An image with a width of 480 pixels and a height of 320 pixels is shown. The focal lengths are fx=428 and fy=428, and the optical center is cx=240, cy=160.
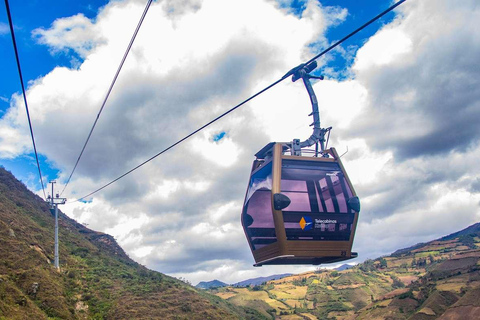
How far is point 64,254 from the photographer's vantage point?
7456cm

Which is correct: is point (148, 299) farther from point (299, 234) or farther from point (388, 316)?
point (388, 316)

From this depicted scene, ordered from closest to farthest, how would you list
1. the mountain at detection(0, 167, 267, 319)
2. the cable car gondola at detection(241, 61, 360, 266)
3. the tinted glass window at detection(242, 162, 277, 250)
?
the cable car gondola at detection(241, 61, 360, 266) < the tinted glass window at detection(242, 162, 277, 250) < the mountain at detection(0, 167, 267, 319)

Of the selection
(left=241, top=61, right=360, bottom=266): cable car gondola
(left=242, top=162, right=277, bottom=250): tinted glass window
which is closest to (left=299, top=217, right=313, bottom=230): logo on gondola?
(left=241, top=61, right=360, bottom=266): cable car gondola

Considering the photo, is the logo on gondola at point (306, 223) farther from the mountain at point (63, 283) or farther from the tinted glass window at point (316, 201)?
the mountain at point (63, 283)

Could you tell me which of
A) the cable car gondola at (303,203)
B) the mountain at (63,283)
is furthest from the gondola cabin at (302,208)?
the mountain at (63,283)

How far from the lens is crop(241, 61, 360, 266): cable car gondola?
47.5 ft

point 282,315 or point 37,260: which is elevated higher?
point 37,260

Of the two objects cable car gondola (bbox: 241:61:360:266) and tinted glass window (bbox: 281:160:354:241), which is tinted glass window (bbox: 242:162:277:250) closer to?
cable car gondola (bbox: 241:61:360:266)

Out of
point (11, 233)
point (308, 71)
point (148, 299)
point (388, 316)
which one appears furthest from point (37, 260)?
point (388, 316)

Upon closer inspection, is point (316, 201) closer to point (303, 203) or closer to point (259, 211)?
point (303, 203)

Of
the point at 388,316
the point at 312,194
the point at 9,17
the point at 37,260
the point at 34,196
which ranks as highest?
the point at 34,196

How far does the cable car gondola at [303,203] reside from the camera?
14469 millimetres

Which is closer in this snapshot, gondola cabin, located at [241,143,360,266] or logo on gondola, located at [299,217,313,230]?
gondola cabin, located at [241,143,360,266]

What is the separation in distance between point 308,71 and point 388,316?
13461 cm
